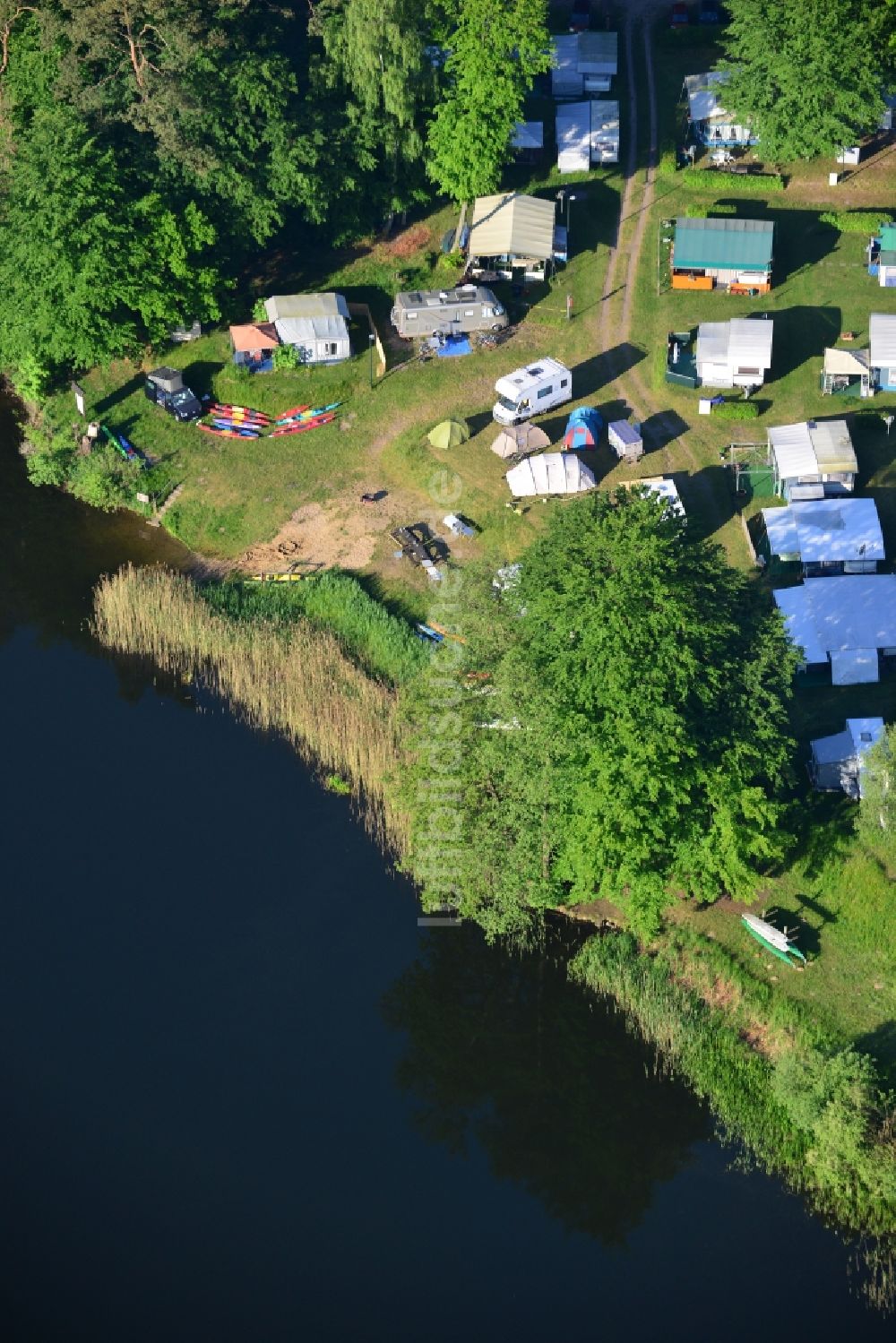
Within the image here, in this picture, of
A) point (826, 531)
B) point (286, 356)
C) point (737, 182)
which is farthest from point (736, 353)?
point (286, 356)

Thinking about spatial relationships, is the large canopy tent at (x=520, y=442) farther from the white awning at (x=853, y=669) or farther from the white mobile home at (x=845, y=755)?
the white mobile home at (x=845, y=755)

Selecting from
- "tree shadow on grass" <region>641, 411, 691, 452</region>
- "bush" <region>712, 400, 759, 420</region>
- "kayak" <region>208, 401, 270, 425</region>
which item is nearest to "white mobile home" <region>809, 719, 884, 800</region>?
"tree shadow on grass" <region>641, 411, 691, 452</region>

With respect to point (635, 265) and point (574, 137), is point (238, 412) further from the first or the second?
point (574, 137)

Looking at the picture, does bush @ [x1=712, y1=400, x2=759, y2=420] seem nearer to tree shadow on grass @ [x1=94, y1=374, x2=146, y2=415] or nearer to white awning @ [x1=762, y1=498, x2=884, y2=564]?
white awning @ [x1=762, y1=498, x2=884, y2=564]

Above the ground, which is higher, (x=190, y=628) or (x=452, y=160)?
(x=452, y=160)

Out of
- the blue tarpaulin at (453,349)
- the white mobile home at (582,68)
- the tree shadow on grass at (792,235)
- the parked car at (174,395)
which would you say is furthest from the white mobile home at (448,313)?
the white mobile home at (582,68)

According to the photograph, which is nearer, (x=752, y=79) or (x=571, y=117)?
(x=752, y=79)

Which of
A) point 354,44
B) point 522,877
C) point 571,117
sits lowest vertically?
point 522,877

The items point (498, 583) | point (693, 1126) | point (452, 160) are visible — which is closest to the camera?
point (693, 1126)

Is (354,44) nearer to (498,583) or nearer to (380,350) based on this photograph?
(380,350)

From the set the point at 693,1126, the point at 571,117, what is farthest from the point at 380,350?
the point at 693,1126
